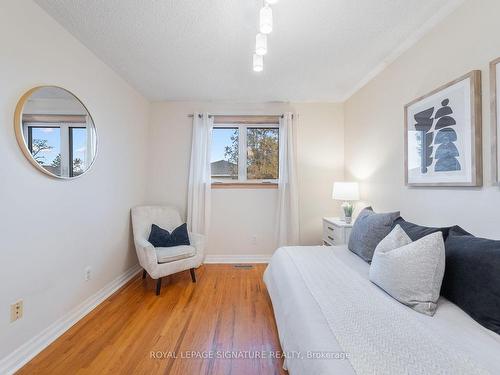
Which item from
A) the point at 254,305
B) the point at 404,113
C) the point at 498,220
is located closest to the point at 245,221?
the point at 254,305

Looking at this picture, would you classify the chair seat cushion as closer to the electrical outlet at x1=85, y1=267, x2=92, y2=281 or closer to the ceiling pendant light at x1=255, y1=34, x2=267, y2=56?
the electrical outlet at x1=85, y1=267, x2=92, y2=281

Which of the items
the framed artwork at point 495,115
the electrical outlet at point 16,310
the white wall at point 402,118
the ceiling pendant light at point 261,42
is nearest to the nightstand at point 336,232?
the white wall at point 402,118

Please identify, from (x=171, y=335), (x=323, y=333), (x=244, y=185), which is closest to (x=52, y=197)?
(x=171, y=335)

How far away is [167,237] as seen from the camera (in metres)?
2.60

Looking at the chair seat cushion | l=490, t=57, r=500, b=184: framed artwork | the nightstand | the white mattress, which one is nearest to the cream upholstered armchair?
the chair seat cushion

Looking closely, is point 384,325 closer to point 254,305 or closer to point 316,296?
point 316,296

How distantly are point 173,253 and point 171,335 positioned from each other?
0.83 metres

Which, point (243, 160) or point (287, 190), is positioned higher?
point (243, 160)

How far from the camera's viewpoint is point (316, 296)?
4.06 feet

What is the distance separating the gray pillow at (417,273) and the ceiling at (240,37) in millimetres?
1606

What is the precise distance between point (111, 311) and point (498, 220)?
2.97 m

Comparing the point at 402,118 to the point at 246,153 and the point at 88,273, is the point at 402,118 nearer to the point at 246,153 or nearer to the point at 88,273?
the point at 246,153

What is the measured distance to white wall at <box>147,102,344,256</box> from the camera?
3252mm

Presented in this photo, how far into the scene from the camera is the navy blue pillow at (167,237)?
8.41ft
